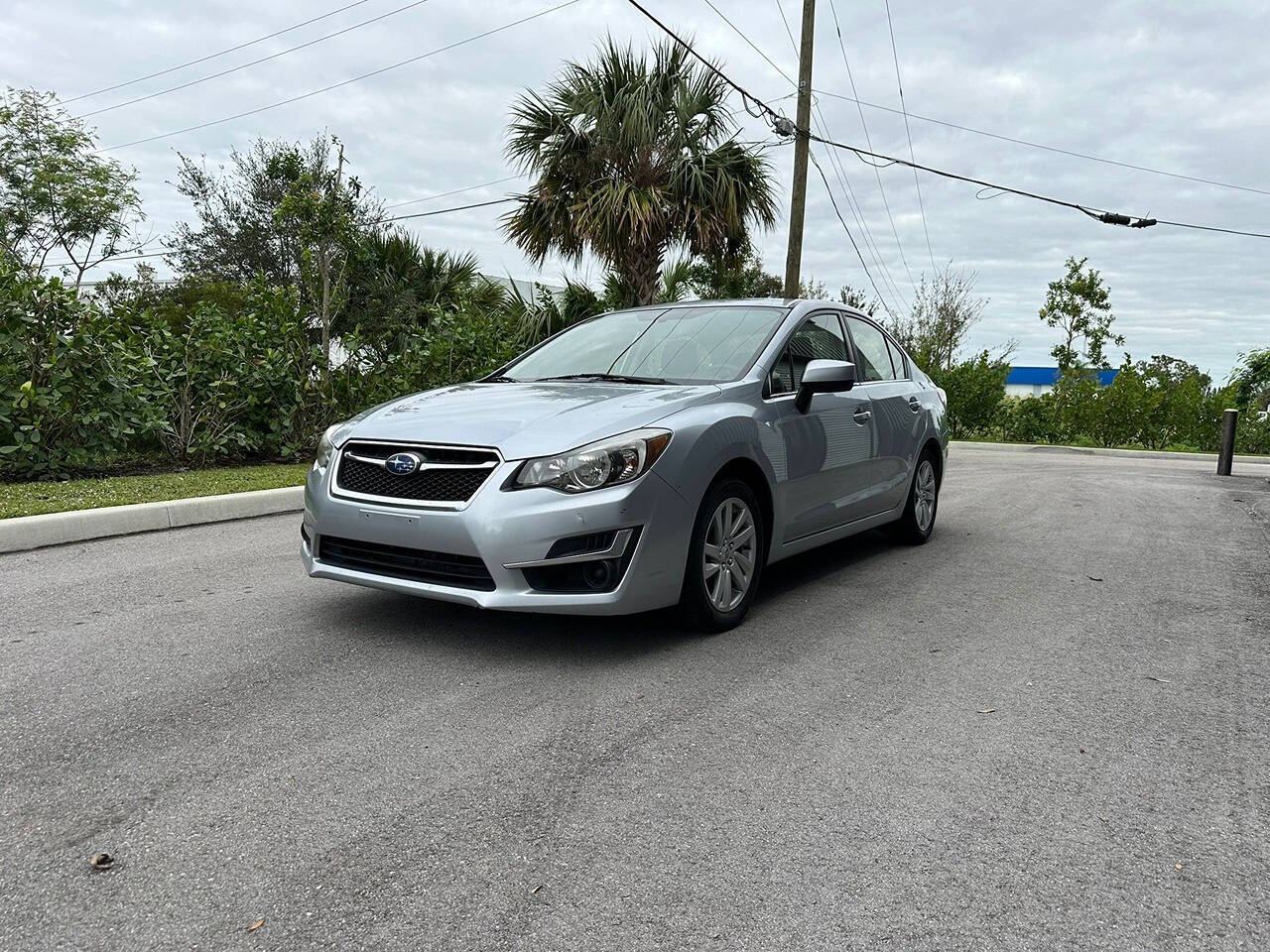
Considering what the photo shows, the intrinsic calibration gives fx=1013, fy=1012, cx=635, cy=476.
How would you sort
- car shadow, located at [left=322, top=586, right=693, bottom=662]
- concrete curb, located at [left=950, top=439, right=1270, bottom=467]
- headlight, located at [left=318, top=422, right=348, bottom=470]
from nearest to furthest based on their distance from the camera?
car shadow, located at [left=322, top=586, right=693, bottom=662]
headlight, located at [left=318, top=422, right=348, bottom=470]
concrete curb, located at [left=950, top=439, right=1270, bottom=467]

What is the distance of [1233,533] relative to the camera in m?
8.27

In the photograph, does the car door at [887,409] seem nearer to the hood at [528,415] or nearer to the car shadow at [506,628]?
the car shadow at [506,628]

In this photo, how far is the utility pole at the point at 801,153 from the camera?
17703 millimetres

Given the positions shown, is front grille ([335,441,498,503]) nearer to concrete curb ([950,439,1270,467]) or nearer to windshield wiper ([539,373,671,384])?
windshield wiper ([539,373,671,384])

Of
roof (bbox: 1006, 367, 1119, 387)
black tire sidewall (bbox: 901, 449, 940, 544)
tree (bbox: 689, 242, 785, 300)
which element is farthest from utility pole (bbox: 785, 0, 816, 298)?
roof (bbox: 1006, 367, 1119, 387)

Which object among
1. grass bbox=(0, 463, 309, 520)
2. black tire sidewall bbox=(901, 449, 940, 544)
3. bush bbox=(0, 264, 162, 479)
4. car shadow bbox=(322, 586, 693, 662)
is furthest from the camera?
bush bbox=(0, 264, 162, 479)

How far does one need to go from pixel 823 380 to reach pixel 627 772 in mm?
2543

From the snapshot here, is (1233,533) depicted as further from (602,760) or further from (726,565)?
(602,760)

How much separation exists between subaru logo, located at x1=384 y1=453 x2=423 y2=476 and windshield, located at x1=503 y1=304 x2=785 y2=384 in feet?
4.57

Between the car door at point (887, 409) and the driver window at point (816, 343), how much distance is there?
0.23 meters

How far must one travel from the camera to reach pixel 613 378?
5281 mm

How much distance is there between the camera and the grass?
716 centimetres

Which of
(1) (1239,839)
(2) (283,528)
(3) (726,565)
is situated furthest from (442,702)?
(2) (283,528)

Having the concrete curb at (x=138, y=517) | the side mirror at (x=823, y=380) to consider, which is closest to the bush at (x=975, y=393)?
the concrete curb at (x=138, y=517)
